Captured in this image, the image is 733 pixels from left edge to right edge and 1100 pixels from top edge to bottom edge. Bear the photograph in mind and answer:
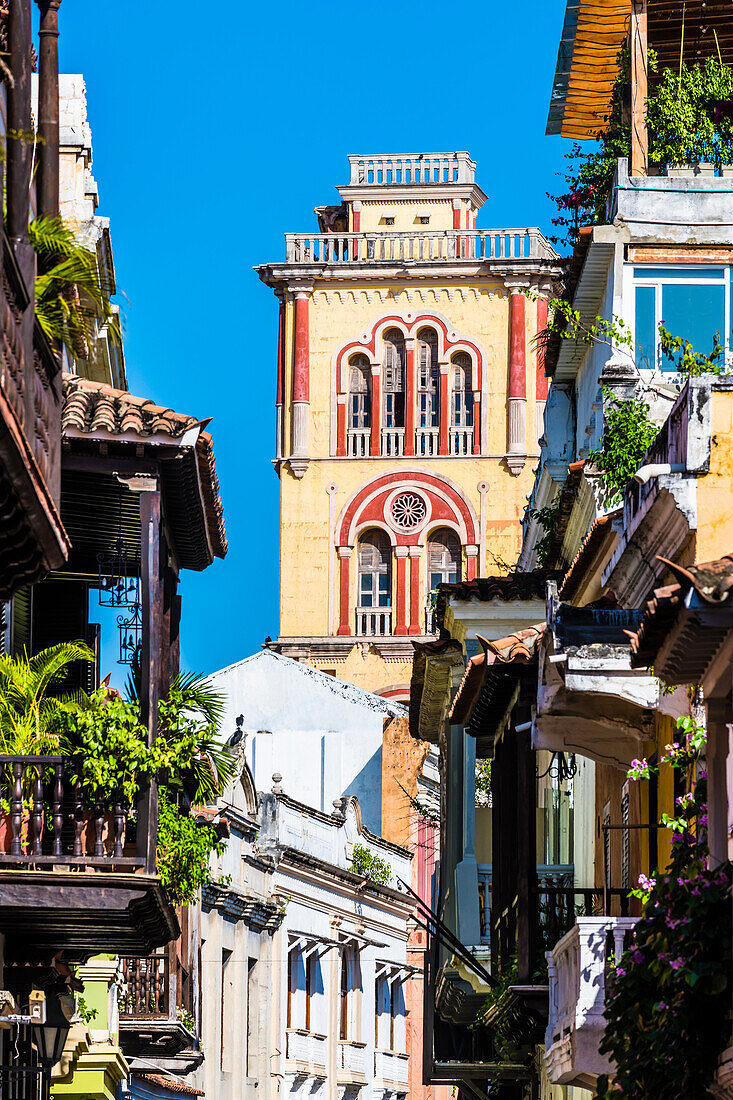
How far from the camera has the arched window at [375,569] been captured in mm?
66375

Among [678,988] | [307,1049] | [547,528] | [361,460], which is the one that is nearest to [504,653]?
[547,528]

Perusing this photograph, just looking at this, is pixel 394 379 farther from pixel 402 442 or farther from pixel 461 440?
pixel 461 440

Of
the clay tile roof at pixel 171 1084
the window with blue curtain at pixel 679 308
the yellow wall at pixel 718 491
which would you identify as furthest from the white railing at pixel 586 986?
the clay tile roof at pixel 171 1084

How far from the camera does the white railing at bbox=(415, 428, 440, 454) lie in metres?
67.1

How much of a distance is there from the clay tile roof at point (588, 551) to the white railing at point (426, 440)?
47976mm

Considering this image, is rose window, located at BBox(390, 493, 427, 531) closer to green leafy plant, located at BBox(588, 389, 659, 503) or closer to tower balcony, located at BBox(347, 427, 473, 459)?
tower balcony, located at BBox(347, 427, 473, 459)

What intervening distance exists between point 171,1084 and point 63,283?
70.8 feet

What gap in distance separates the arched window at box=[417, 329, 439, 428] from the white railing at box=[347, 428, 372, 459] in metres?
1.78

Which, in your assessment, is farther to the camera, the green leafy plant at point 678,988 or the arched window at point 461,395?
the arched window at point 461,395

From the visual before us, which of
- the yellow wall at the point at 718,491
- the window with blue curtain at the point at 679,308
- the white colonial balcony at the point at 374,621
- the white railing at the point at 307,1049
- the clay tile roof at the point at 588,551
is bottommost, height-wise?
the white railing at the point at 307,1049

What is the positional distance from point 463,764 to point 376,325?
→ 41894mm

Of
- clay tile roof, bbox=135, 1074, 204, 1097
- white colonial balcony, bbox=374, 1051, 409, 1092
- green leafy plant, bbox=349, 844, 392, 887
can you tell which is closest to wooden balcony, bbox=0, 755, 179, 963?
clay tile roof, bbox=135, 1074, 204, 1097

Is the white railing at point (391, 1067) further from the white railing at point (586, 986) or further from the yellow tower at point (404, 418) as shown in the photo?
the white railing at point (586, 986)

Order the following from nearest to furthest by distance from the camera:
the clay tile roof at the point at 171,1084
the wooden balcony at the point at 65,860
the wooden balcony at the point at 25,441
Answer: the wooden balcony at the point at 25,441 < the wooden balcony at the point at 65,860 < the clay tile roof at the point at 171,1084
